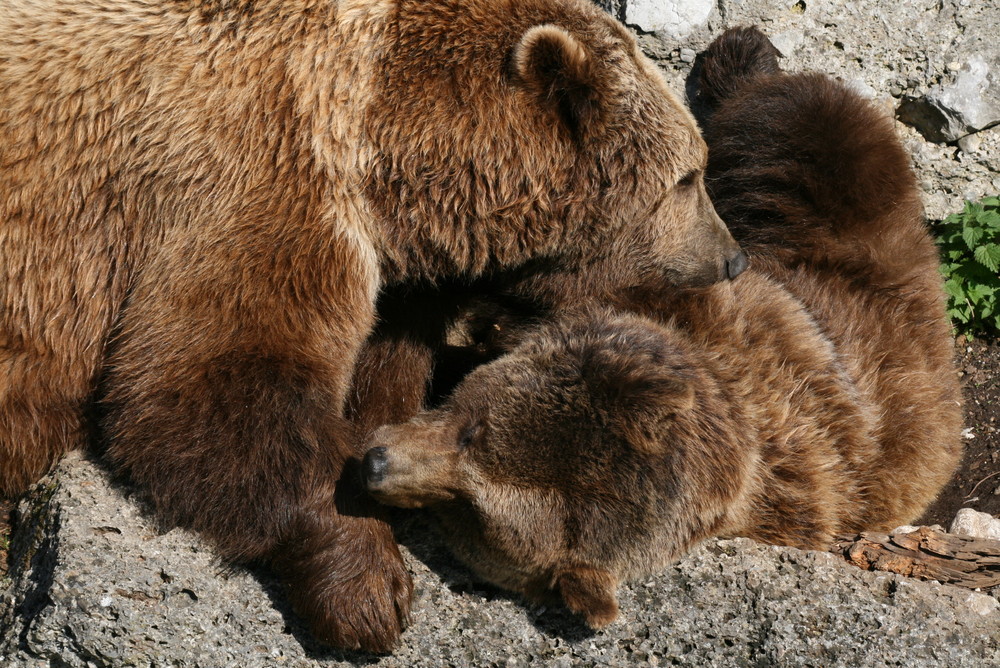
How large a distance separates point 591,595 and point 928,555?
1446mm

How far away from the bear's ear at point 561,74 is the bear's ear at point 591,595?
5.52ft

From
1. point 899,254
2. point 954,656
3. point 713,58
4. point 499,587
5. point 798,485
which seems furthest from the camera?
point 713,58

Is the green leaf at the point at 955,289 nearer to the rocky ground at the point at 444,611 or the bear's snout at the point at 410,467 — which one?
the rocky ground at the point at 444,611

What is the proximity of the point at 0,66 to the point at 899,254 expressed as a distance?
409cm

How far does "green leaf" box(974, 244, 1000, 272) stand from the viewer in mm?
6105

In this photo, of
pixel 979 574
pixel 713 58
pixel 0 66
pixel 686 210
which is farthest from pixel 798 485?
pixel 0 66

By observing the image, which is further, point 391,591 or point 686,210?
point 686,210

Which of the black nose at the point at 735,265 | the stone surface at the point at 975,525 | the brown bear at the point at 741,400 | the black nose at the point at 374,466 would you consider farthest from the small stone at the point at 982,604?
the black nose at the point at 374,466

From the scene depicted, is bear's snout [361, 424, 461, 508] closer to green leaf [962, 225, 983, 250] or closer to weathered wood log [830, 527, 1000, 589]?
weathered wood log [830, 527, 1000, 589]

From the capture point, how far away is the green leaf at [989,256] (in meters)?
6.11

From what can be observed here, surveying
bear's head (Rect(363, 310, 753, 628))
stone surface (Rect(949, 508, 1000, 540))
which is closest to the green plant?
stone surface (Rect(949, 508, 1000, 540))

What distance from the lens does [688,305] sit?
15.3ft

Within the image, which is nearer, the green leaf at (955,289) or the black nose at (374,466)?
the black nose at (374,466)

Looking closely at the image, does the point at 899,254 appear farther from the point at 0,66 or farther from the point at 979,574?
the point at 0,66
